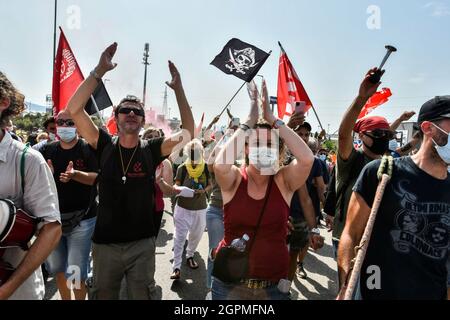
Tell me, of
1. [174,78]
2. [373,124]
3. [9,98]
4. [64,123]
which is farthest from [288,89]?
[9,98]

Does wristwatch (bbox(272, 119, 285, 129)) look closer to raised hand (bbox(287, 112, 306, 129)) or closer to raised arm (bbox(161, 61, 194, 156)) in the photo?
raised hand (bbox(287, 112, 306, 129))

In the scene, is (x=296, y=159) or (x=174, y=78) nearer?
A: (x=296, y=159)

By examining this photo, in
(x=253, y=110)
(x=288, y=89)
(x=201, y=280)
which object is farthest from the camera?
(x=288, y=89)

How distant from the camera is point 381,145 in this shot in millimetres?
3115

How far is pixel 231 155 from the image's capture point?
255 cm

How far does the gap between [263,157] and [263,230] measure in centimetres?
54

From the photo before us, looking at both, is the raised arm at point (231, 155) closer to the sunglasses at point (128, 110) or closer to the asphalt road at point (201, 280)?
the sunglasses at point (128, 110)

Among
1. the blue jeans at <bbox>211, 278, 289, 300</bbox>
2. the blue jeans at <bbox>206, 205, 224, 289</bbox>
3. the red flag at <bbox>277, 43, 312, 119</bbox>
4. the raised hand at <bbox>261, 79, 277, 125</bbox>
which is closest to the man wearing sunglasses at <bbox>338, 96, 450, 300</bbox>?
the blue jeans at <bbox>211, 278, 289, 300</bbox>

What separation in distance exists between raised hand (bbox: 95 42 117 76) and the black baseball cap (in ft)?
7.79

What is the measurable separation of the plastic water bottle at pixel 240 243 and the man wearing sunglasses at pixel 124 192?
0.98 meters

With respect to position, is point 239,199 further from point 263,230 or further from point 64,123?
point 64,123

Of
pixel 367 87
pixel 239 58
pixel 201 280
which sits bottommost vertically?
pixel 201 280
